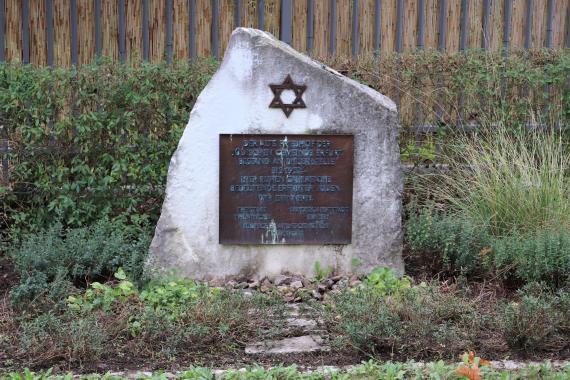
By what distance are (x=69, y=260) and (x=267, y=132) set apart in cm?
167

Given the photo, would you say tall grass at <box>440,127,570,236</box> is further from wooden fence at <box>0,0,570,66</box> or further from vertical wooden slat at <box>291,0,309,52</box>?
vertical wooden slat at <box>291,0,309,52</box>

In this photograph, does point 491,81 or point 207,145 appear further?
point 491,81

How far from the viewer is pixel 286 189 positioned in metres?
6.09

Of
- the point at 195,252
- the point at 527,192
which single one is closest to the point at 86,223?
the point at 195,252

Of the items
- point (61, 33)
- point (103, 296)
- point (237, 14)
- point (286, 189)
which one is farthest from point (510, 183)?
point (61, 33)

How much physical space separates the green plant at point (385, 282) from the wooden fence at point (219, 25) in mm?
4715

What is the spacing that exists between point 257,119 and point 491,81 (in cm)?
264

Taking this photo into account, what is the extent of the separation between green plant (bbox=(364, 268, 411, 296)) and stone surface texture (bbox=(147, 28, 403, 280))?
0.15 meters

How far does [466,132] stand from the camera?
7.71m

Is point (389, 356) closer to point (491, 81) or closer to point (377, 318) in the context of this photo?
point (377, 318)

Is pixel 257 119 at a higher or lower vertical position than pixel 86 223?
higher

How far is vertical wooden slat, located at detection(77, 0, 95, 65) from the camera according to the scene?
1014 cm

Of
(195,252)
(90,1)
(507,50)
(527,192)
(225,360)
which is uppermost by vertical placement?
(90,1)

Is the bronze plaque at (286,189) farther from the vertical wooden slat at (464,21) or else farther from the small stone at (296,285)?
the vertical wooden slat at (464,21)
